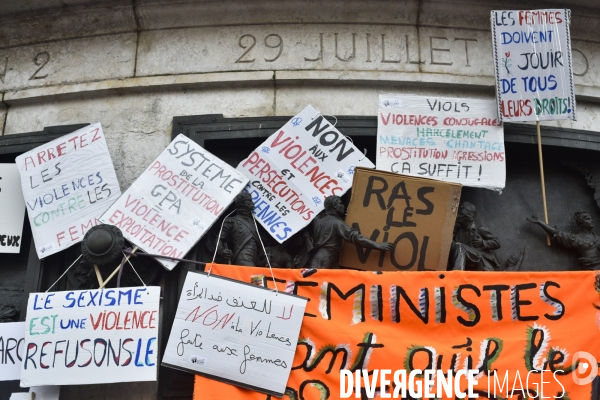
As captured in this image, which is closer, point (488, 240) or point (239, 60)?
point (488, 240)

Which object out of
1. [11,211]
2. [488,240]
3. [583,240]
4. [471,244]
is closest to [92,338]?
[11,211]

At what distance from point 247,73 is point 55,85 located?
7.07ft

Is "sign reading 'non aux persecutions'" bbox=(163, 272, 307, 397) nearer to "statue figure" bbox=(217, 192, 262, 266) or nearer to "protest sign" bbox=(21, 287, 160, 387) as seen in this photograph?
"protest sign" bbox=(21, 287, 160, 387)

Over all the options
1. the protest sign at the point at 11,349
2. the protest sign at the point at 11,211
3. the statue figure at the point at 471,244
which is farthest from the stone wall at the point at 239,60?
the protest sign at the point at 11,349

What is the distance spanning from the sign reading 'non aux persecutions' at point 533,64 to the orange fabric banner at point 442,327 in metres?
1.90

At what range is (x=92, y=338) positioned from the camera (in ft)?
20.0

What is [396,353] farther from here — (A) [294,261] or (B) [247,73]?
(B) [247,73]

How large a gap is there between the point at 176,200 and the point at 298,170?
4.00 ft

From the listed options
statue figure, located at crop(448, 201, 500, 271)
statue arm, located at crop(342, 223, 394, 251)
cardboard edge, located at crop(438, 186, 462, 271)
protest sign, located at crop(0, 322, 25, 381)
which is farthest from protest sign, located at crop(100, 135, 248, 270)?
statue figure, located at crop(448, 201, 500, 271)

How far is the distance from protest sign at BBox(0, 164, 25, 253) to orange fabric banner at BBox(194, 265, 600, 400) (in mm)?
2494

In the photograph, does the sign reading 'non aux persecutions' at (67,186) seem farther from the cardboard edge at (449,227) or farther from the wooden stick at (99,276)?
the cardboard edge at (449,227)

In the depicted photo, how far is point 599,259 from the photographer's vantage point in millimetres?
6953

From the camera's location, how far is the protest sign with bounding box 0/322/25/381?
21.4 feet

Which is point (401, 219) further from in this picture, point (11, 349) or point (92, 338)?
point (11, 349)
